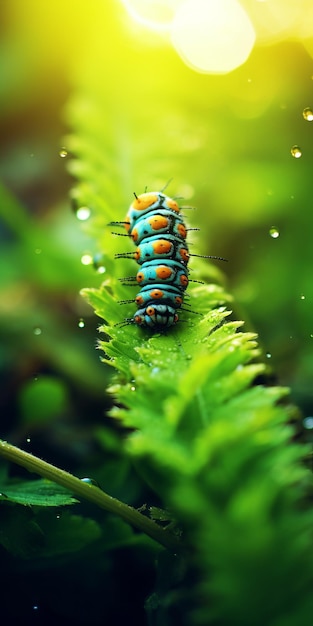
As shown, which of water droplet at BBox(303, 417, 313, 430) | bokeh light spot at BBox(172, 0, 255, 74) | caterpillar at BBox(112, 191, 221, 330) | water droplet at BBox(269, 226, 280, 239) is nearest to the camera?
caterpillar at BBox(112, 191, 221, 330)

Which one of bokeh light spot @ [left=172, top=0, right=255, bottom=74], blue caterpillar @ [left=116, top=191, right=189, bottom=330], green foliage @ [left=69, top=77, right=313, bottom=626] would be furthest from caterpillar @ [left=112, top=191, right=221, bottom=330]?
bokeh light spot @ [left=172, top=0, right=255, bottom=74]

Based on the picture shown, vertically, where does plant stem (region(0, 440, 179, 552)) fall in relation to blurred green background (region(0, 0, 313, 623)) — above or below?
below

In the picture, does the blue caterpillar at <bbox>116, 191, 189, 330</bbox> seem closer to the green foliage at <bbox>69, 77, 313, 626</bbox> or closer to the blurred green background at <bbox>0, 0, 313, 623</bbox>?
the green foliage at <bbox>69, 77, 313, 626</bbox>

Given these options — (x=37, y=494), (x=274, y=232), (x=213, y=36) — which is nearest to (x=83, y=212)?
(x=274, y=232)

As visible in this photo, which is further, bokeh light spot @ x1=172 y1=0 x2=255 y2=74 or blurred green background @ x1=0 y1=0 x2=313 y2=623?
bokeh light spot @ x1=172 y1=0 x2=255 y2=74

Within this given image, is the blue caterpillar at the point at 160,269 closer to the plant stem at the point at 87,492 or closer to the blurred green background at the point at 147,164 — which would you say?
the plant stem at the point at 87,492

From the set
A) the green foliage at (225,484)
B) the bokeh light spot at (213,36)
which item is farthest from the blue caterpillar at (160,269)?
the bokeh light spot at (213,36)

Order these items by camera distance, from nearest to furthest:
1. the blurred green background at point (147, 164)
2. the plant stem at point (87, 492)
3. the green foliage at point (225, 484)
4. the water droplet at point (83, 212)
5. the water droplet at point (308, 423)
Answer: the green foliage at point (225, 484)
the plant stem at point (87, 492)
the water droplet at point (308, 423)
the water droplet at point (83, 212)
the blurred green background at point (147, 164)

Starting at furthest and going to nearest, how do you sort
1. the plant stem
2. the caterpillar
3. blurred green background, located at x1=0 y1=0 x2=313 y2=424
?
blurred green background, located at x1=0 y1=0 x2=313 y2=424, the caterpillar, the plant stem

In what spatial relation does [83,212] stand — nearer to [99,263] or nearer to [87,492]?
[99,263]
